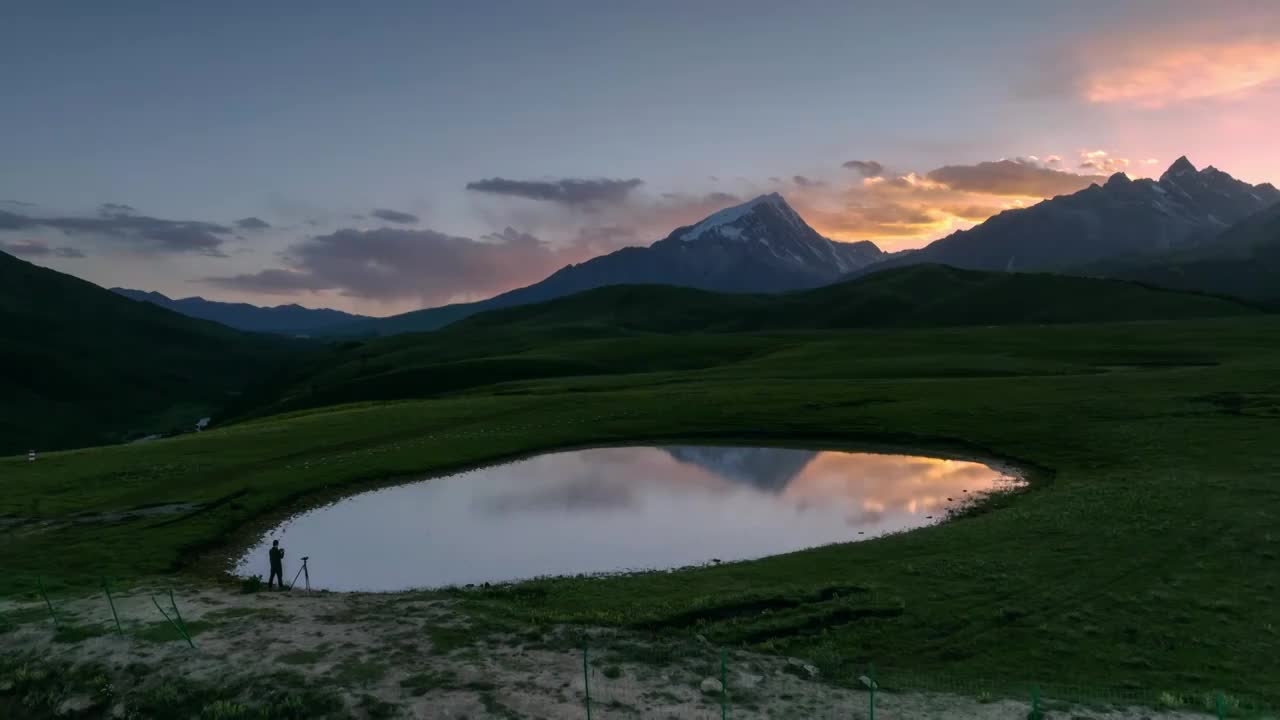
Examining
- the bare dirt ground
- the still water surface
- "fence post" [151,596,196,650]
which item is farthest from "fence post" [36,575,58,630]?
the still water surface

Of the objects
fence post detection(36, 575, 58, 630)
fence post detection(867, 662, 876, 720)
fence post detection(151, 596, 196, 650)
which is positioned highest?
fence post detection(36, 575, 58, 630)

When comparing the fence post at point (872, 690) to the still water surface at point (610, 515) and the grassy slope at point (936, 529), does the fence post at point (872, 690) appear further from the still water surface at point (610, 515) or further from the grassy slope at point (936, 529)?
the still water surface at point (610, 515)

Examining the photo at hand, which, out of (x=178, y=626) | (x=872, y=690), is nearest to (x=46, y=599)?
(x=178, y=626)

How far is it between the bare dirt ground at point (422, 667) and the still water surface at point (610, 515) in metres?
8.53

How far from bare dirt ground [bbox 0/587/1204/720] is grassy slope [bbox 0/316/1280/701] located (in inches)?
93.9

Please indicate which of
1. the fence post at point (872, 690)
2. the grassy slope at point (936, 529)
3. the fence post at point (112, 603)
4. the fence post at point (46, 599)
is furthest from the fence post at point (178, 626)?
the fence post at point (872, 690)

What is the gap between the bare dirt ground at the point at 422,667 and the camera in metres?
21.4

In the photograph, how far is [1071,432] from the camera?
2505 inches

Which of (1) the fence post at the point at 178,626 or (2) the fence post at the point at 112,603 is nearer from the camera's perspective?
(1) the fence post at the point at 178,626

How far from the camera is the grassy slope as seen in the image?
2564 cm

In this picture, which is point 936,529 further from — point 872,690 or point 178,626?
point 178,626

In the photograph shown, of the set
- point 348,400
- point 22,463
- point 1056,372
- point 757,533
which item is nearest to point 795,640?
point 757,533

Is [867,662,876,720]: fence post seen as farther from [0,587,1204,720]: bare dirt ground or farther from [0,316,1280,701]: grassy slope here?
[0,316,1280,701]: grassy slope

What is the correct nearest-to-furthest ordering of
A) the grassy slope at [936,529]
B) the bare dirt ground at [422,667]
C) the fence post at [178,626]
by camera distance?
the bare dirt ground at [422,667] → the grassy slope at [936,529] → the fence post at [178,626]
